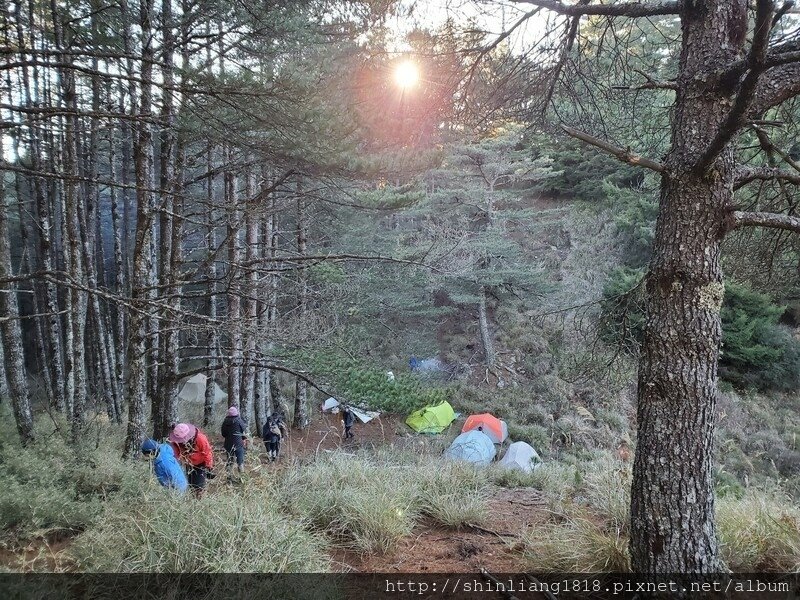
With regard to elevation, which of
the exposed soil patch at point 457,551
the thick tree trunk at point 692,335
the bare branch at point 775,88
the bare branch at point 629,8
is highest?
the bare branch at point 629,8

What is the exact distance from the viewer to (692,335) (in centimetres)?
258

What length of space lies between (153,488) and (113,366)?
11417mm

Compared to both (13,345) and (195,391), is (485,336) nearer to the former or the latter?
(195,391)

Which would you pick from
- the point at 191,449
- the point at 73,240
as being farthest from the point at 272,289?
the point at 73,240

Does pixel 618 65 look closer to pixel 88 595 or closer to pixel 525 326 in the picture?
pixel 88 595

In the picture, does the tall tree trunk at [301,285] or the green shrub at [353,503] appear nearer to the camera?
the green shrub at [353,503]

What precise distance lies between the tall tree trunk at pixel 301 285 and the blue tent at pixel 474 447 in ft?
12.0

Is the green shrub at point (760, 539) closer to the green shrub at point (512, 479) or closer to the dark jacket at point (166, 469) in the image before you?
the green shrub at point (512, 479)

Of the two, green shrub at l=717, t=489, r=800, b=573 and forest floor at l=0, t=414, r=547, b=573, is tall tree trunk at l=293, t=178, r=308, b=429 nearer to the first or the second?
forest floor at l=0, t=414, r=547, b=573

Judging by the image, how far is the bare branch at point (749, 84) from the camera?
5.60 feet

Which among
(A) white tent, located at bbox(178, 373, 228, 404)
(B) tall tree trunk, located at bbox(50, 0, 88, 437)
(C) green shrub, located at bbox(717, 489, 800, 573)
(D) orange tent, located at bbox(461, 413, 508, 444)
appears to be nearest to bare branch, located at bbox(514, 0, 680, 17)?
(C) green shrub, located at bbox(717, 489, 800, 573)

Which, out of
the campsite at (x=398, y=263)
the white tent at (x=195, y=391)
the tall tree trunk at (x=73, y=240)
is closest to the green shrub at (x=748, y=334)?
the campsite at (x=398, y=263)

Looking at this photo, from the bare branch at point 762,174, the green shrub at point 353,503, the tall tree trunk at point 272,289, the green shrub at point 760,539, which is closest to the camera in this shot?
the bare branch at point 762,174

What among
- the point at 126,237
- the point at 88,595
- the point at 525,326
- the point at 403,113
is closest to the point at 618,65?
the point at 403,113
